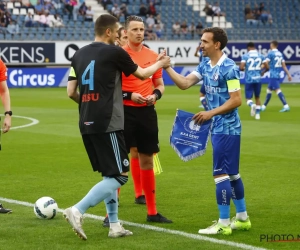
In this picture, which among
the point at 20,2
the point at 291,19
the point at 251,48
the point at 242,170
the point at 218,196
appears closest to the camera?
the point at 218,196

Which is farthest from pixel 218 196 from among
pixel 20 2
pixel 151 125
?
pixel 20 2

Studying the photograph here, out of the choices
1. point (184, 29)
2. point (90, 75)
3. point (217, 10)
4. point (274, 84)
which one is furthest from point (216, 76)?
point (217, 10)

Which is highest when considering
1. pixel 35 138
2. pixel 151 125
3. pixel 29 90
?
pixel 151 125

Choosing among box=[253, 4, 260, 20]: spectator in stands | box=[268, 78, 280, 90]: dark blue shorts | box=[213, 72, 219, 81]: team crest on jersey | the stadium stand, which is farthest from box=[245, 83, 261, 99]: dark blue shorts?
box=[253, 4, 260, 20]: spectator in stands

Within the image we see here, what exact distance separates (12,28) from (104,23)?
1260 inches

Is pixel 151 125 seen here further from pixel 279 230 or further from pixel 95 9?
pixel 95 9

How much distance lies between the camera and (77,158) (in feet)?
43.9

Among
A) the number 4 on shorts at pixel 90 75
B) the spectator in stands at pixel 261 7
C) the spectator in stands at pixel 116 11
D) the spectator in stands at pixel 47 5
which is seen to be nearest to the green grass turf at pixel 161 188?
the number 4 on shorts at pixel 90 75

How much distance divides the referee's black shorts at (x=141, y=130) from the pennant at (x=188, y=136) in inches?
21.6

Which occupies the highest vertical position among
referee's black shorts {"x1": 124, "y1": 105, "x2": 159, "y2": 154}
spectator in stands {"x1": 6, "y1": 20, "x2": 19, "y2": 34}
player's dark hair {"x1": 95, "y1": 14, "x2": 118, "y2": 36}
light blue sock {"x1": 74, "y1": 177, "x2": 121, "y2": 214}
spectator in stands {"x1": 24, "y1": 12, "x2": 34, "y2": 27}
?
player's dark hair {"x1": 95, "y1": 14, "x2": 118, "y2": 36}

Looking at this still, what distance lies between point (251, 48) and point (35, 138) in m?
9.09

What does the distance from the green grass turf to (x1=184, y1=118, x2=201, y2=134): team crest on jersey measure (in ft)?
3.30

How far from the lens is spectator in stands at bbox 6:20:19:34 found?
124ft

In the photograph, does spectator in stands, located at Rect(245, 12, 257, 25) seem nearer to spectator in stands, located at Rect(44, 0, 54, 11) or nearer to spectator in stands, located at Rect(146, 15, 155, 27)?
spectator in stands, located at Rect(146, 15, 155, 27)
